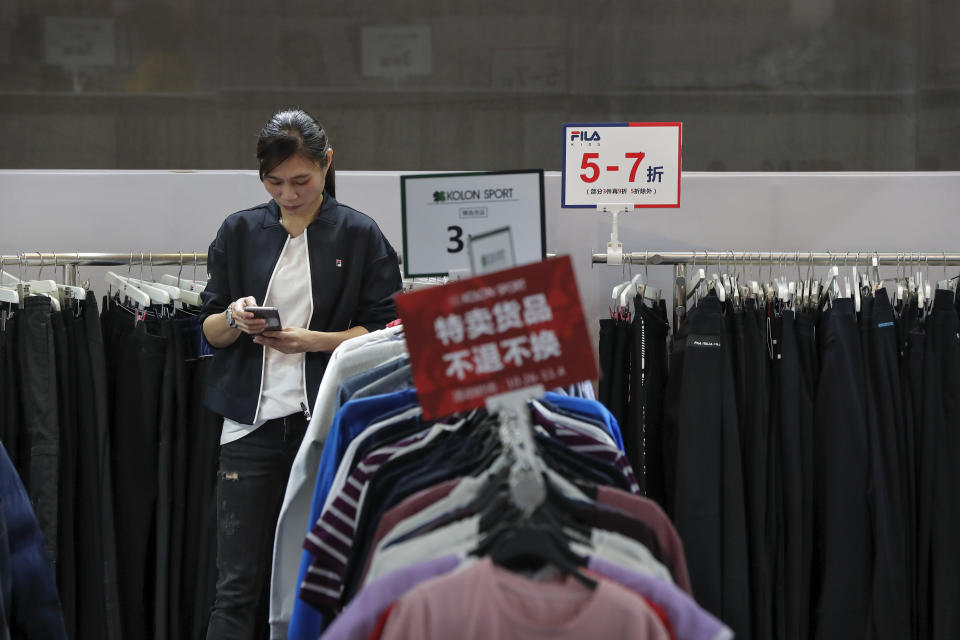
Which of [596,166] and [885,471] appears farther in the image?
[596,166]

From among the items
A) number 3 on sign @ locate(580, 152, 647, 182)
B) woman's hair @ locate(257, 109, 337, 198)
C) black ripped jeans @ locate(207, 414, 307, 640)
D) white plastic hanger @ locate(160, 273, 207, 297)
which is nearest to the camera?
woman's hair @ locate(257, 109, 337, 198)

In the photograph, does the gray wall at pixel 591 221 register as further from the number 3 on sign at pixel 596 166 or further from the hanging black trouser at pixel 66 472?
the hanging black trouser at pixel 66 472

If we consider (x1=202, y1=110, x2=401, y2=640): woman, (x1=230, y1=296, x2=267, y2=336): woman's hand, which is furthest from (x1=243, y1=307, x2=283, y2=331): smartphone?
(x1=202, y1=110, x2=401, y2=640): woman

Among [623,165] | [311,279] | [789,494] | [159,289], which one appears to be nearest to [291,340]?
[311,279]

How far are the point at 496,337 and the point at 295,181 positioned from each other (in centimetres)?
126

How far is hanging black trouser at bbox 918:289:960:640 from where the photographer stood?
268cm

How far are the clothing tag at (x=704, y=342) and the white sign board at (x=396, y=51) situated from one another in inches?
65.9

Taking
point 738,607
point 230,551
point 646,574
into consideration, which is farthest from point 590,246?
point 646,574

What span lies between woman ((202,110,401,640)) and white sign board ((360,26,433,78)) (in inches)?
49.6

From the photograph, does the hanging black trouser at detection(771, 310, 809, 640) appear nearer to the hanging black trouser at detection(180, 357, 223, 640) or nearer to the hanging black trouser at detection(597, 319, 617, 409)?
the hanging black trouser at detection(597, 319, 617, 409)

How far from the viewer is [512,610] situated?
1283 millimetres

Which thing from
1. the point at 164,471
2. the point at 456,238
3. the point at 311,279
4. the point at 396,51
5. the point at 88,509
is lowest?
the point at 88,509

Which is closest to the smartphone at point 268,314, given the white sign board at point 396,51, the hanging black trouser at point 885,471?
the hanging black trouser at point 885,471

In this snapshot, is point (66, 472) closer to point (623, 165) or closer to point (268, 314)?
point (268, 314)
